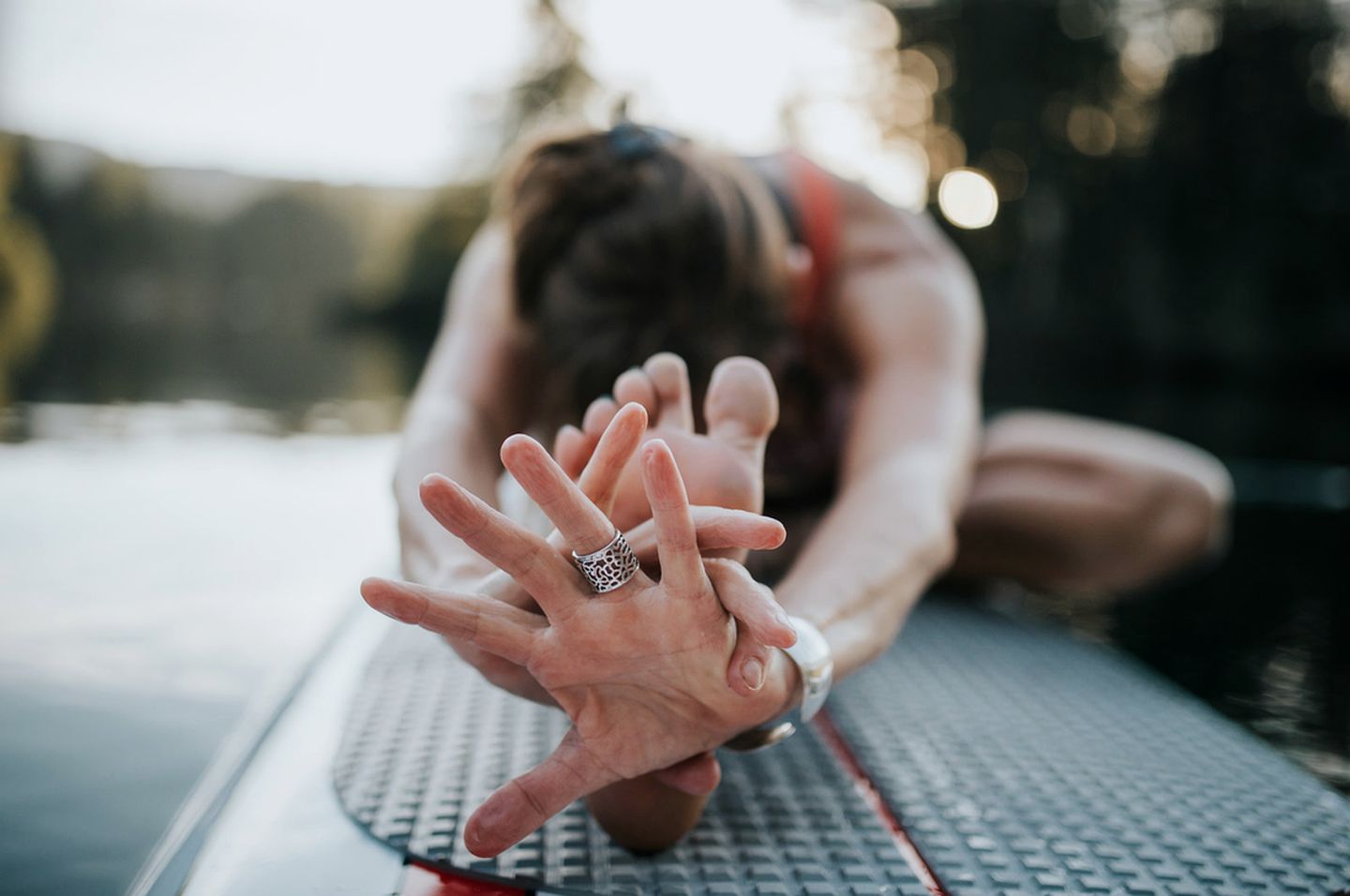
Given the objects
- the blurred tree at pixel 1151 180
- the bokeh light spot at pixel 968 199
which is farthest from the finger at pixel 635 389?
the bokeh light spot at pixel 968 199

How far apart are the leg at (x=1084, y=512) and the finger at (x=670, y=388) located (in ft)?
3.81

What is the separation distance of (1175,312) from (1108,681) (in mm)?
16681

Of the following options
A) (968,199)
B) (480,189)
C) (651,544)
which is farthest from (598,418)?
(480,189)

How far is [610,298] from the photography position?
1396mm

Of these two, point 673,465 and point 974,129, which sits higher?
point 974,129

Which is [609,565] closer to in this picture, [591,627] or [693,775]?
[591,627]

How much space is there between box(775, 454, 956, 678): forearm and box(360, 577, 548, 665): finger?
1.08ft

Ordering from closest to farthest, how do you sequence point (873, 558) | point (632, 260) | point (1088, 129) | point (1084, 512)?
point (873, 558), point (632, 260), point (1084, 512), point (1088, 129)

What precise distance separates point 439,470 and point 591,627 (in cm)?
58

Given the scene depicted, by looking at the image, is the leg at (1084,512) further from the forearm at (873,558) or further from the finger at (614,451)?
the finger at (614,451)

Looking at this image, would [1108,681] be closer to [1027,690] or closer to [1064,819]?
[1027,690]

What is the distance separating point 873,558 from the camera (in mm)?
1104

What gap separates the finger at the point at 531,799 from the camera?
0.73 m

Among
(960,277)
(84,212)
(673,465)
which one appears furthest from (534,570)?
(84,212)
